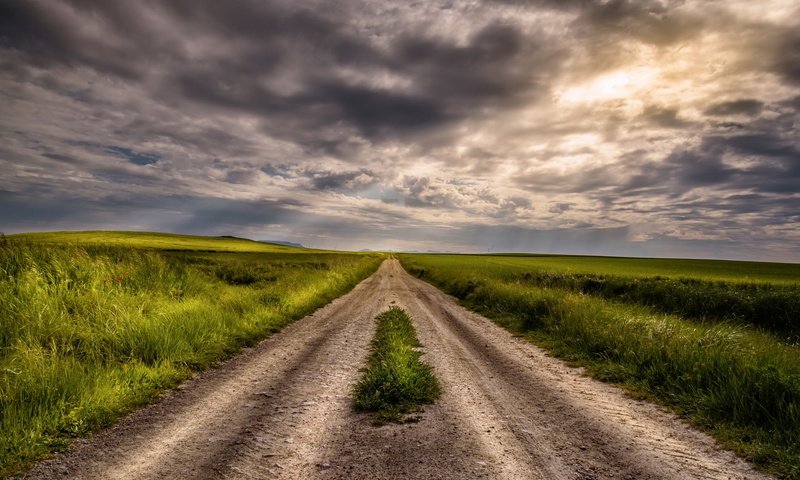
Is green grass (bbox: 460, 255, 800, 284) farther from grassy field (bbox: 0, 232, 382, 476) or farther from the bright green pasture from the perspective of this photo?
grassy field (bbox: 0, 232, 382, 476)

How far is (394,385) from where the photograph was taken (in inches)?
259

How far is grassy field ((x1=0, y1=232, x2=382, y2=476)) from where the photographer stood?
5.20 m

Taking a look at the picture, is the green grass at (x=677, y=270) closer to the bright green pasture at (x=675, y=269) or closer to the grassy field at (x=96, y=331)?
the bright green pasture at (x=675, y=269)

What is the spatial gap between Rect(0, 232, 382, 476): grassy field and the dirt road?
0.60m

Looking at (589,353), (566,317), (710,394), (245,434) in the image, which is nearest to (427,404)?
(245,434)

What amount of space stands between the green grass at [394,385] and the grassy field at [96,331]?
11.5 feet

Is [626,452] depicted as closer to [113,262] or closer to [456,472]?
[456,472]

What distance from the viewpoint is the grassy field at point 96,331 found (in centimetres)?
520

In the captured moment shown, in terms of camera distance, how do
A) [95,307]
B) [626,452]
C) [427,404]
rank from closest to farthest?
[626,452]
[427,404]
[95,307]

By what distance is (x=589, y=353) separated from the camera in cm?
977

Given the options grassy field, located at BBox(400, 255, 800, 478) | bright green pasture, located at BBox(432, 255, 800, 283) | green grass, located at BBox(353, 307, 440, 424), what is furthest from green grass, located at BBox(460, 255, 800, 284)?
green grass, located at BBox(353, 307, 440, 424)

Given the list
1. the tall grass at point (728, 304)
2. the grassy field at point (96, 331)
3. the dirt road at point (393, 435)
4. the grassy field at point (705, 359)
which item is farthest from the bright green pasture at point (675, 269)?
the grassy field at point (96, 331)

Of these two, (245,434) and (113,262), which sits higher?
(113,262)

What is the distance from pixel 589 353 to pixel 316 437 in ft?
24.9
